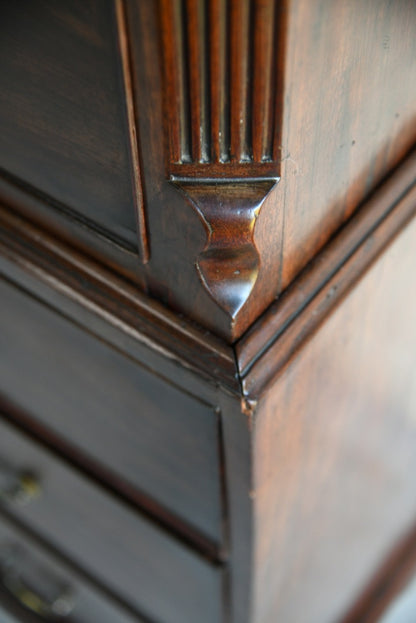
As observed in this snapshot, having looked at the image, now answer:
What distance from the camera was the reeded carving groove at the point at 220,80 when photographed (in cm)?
23

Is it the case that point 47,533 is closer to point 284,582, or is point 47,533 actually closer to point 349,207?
point 284,582

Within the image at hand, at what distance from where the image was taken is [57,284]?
1.18ft

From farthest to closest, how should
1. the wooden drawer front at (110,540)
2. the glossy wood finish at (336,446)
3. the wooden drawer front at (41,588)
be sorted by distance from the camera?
the wooden drawer front at (41,588) → the wooden drawer front at (110,540) → the glossy wood finish at (336,446)

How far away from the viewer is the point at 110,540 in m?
0.58

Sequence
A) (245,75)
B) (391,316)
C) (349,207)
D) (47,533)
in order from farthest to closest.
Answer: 1. (47,533)
2. (391,316)
3. (349,207)
4. (245,75)

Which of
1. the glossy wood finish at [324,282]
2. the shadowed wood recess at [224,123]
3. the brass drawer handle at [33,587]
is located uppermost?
the shadowed wood recess at [224,123]

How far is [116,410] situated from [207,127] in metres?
0.23

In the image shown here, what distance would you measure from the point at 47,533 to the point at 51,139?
1.60 feet

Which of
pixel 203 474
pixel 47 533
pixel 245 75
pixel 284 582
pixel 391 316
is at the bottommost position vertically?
pixel 47 533

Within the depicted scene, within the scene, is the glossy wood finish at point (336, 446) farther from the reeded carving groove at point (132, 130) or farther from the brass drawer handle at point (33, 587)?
the brass drawer handle at point (33, 587)

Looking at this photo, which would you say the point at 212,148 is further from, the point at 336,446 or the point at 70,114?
the point at 336,446

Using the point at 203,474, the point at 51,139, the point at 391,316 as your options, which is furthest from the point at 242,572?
the point at 51,139

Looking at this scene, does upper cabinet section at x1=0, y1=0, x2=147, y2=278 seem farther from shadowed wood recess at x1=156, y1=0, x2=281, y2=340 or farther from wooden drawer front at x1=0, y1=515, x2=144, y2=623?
wooden drawer front at x1=0, y1=515, x2=144, y2=623

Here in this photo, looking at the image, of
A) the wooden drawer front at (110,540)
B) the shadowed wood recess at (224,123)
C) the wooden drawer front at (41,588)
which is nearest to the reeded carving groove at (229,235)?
the shadowed wood recess at (224,123)
